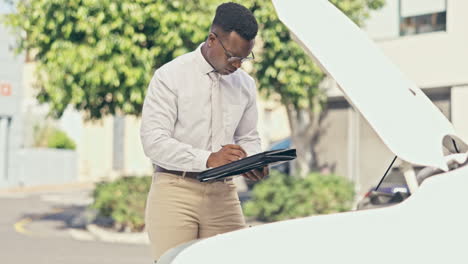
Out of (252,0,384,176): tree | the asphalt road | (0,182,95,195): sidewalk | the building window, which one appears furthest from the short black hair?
(0,182,95,195): sidewalk

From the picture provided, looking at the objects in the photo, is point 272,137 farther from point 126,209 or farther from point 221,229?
point 221,229

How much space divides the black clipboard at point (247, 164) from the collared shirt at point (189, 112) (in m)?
0.16

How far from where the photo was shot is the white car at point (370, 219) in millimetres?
2137

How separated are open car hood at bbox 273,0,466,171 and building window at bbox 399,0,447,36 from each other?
11394 millimetres

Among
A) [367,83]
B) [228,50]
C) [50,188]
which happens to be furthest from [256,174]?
[50,188]

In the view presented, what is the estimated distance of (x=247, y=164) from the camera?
2.87 meters

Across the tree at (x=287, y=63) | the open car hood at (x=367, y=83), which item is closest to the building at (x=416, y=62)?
the tree at (x=287, y=63)

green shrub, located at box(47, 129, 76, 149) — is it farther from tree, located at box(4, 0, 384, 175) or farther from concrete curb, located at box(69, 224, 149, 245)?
tree, located at box(4, 0, 384, 175)

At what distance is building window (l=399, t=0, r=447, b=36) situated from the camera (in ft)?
44.2

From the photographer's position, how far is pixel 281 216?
40.9 feet

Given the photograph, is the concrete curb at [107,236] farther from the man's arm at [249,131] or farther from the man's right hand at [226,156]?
the man's right hand at [226,156]

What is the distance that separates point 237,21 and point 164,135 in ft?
1.79

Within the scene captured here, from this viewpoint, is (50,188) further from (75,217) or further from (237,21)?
(237,21)

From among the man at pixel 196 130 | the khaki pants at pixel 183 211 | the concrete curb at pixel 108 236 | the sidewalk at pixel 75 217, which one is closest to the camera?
the man at pixel 196 130
